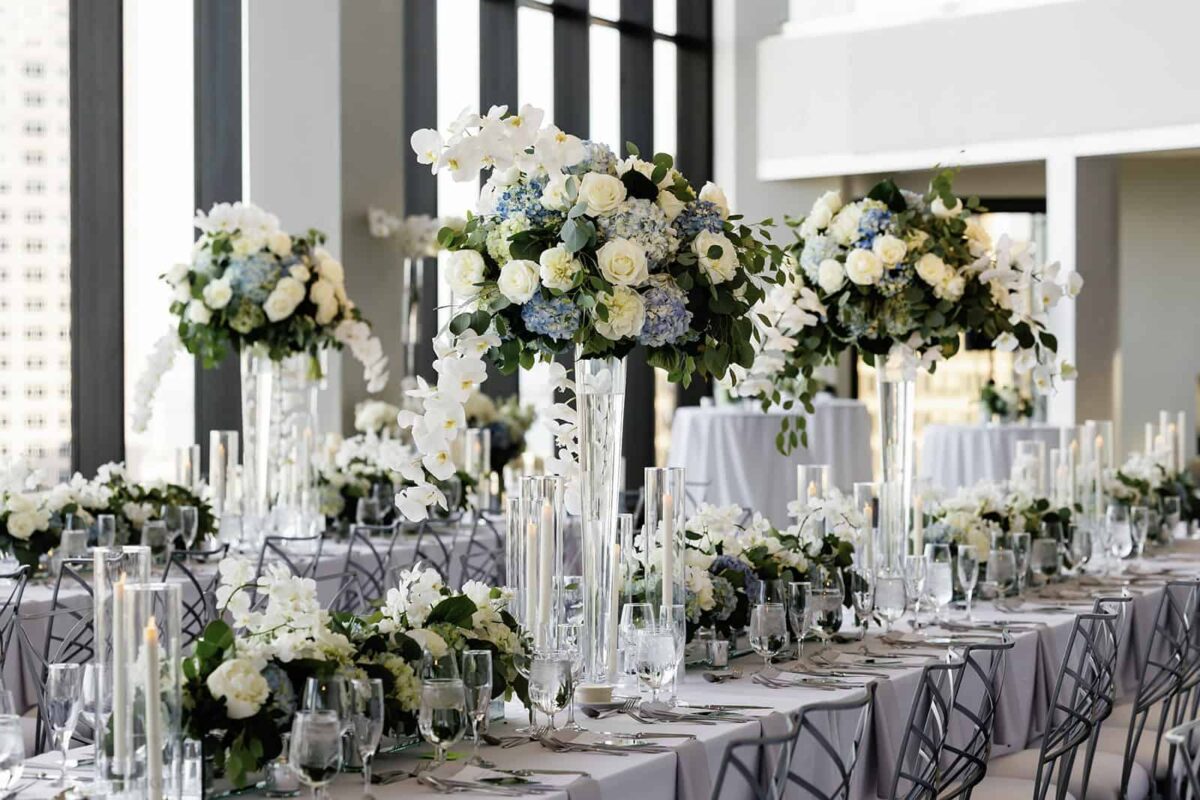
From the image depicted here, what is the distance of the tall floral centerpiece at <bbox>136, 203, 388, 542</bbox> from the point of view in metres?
5.93

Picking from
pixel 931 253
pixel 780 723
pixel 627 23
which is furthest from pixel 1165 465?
pixel 627 23

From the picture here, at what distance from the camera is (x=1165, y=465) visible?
6.56 m

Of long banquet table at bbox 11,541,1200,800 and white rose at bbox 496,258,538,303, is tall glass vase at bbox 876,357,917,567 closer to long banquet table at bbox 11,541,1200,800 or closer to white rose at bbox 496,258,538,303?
long banquet table at bbox 11,541,1200,800

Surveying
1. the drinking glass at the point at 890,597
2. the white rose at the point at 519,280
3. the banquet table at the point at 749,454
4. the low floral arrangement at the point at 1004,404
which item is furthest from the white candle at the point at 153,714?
the low floral arrangement at the point at 1004,404

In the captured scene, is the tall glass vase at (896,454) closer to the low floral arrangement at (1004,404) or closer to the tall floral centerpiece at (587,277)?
the tall floral centerpiece at (587,277)

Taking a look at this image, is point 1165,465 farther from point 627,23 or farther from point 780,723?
point 627,23

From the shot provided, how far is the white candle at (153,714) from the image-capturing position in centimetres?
206

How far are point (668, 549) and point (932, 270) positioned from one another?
4.65 feet

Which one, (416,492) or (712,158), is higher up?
(712,158)

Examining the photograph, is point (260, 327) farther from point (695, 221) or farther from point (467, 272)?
point (695, 221)

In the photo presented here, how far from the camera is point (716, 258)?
3053 millimetres

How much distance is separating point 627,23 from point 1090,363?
4601 millimetres

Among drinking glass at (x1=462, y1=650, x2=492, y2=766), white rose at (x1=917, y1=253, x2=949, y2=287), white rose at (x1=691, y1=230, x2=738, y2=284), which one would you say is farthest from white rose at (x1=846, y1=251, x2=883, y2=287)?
drinking glass at (x1=462, y1=650, x2=492, y2=766)

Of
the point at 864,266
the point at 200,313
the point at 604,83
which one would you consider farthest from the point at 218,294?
the point at 604,83
